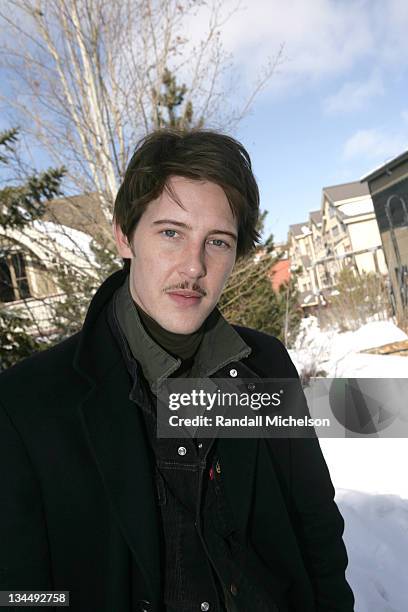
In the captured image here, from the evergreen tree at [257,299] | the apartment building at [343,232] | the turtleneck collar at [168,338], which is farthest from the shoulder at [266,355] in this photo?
the apartment building at [343,232]

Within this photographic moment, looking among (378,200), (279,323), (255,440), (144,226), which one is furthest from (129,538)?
(378,200)

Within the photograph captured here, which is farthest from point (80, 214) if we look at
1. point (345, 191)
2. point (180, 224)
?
point (345, 191)

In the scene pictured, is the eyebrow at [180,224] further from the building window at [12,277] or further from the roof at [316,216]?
the roof at [316,216]

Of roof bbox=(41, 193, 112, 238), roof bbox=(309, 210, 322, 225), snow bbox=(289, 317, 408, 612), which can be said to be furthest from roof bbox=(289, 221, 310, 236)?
snow bbox=(289, 317, 408, 612)

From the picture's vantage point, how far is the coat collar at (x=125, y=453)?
1.25 m

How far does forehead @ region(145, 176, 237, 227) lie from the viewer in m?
1.58

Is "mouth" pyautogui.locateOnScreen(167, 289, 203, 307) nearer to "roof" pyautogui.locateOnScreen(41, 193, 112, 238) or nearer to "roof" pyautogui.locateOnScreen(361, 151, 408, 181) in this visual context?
"roof" pyautogui.locateOnScreen(41, 193, 112, 238)

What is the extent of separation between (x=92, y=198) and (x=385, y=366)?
5094 millimetres

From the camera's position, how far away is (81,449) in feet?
4.25

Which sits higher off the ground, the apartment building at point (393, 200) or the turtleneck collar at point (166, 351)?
the apartment building at point (393, 200)

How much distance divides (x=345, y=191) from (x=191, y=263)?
4601 centimetres

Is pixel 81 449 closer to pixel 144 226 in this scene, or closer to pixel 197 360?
pixel 197 360

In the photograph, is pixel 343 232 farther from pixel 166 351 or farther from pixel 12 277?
pixel 166 351

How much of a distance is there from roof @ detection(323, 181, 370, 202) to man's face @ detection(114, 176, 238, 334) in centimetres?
4422
